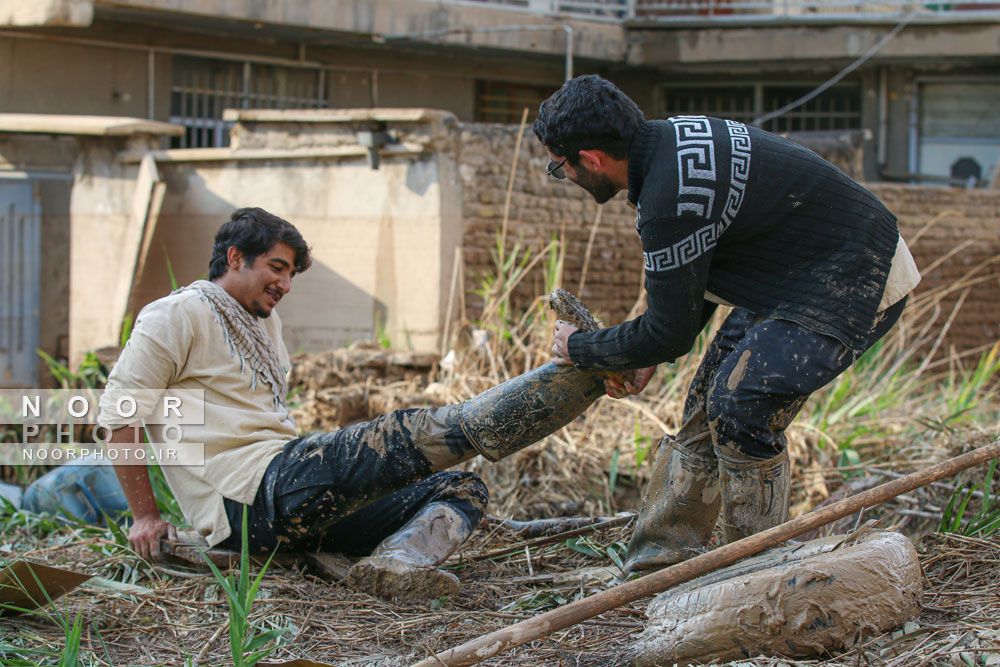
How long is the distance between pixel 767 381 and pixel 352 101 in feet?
34.6

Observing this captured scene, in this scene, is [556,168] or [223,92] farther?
[223,92]

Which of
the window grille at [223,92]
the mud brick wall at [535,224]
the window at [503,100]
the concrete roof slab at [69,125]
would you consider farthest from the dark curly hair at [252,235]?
the window at [503,100]

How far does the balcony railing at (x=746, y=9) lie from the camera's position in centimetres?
1291

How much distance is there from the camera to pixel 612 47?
13125 mm

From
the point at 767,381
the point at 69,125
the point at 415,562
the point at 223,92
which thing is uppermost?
the point at 223,92

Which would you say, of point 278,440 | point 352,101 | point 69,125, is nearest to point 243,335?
point 278,440

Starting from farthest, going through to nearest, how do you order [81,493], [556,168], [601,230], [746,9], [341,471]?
[746,9] < [601,230] < [81,493] < [341,471] < [556,168]

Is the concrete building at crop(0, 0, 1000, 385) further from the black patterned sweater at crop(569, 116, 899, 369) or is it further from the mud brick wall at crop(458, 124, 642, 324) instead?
the black patterned sweater at crop(569, 116, 899, 369)

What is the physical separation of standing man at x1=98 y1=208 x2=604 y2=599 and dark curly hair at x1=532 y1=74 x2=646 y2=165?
0.66 metres

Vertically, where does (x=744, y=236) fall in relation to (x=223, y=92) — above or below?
below

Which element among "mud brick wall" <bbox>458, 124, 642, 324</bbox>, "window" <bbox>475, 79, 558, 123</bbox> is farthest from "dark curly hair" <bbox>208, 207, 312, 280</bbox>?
"window" <bbox>475, 79, 558, 123</bbox>

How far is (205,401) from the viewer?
3.03 m

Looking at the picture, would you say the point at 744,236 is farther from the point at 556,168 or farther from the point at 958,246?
the point at 958,246

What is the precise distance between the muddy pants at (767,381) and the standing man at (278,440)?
1.31ft
